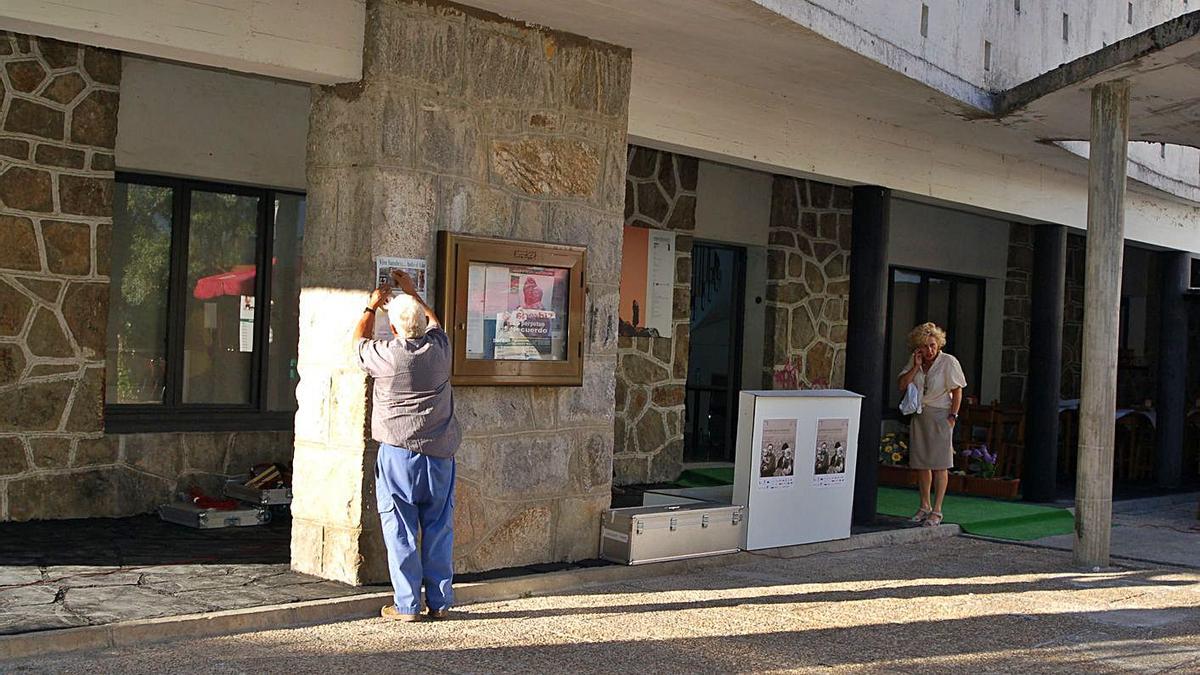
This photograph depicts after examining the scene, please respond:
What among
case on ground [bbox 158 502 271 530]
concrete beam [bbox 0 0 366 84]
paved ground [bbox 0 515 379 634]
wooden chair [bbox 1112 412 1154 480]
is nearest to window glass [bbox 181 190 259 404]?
case on ground [bbox 158 502 271 530]

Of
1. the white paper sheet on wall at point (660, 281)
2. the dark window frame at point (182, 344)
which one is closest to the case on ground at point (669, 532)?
the dark window frame at point (182, 344)

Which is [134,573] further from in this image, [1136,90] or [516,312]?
[1136,90]

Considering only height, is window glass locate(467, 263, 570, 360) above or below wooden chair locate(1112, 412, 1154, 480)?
above

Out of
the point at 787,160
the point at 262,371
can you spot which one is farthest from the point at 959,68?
the point at 262,371

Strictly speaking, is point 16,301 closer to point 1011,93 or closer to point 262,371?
point 262,371

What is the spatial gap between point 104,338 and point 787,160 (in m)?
5.47

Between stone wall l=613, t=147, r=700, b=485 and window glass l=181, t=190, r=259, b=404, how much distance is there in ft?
12.1

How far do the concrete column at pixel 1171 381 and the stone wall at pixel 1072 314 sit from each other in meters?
2.19

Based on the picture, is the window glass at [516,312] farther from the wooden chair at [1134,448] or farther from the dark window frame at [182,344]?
the wooden chair at [1134,448]

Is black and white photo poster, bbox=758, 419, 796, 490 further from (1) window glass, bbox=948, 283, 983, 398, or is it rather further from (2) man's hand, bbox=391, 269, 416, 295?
(1) window glass, bbox=948, 283, 983, 398

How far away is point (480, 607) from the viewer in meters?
7.50

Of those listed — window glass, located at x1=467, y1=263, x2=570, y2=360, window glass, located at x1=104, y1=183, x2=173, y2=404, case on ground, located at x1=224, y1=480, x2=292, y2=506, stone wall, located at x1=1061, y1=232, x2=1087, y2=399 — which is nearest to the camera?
window glass, located at x1=467, y1=263, x2=570, y2=360

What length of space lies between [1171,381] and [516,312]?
11.4m

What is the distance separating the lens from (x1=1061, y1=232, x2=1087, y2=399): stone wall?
744 inches
